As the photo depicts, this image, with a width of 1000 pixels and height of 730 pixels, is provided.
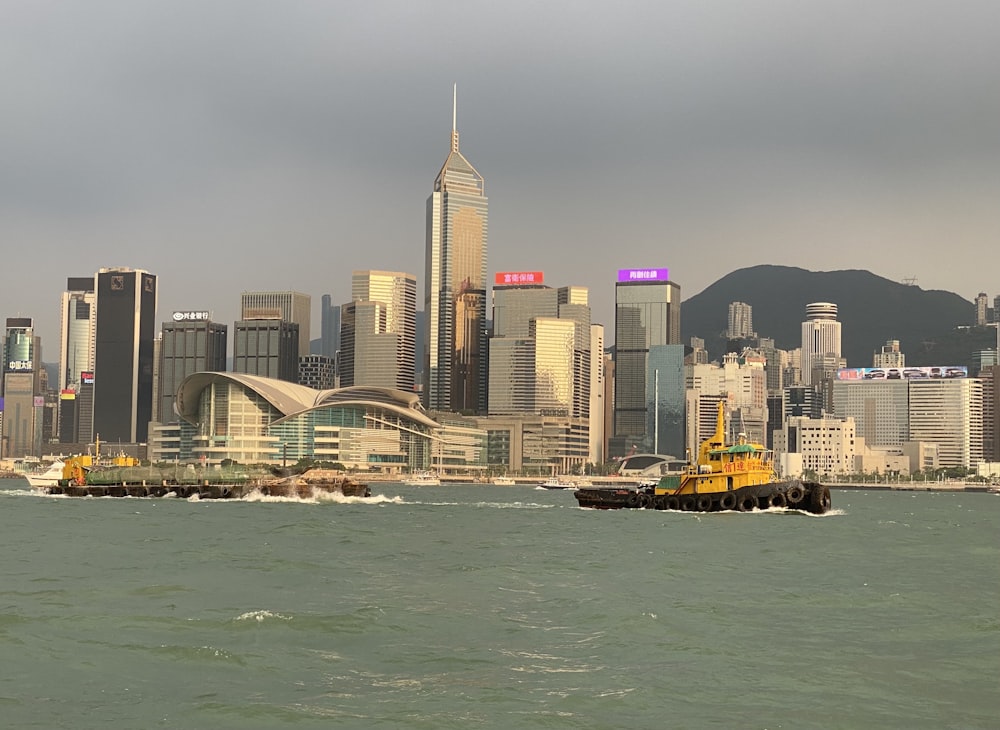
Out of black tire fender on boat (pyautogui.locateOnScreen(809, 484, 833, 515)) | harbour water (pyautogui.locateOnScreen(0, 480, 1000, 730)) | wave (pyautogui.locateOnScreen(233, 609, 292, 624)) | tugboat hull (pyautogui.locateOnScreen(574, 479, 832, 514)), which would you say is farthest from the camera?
black tire fender on boat (pyautogui.locateOnScreen(809, 484, 833, 515))

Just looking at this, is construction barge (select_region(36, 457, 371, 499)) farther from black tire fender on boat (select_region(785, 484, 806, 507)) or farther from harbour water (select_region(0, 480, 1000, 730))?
harbour water (select_region(0, 480, 1000, 730))

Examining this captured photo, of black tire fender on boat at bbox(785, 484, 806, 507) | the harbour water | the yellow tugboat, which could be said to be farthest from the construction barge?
the harbour water

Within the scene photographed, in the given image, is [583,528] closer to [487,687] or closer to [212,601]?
[212,601]

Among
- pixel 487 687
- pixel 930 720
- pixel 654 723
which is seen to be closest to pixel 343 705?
pixel 487 687

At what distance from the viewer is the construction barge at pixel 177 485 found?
134125 millimetres

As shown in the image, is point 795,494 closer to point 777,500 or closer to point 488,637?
point 777,500

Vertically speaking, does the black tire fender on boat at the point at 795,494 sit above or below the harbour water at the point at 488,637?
above

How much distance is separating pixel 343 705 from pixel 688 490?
8218cm

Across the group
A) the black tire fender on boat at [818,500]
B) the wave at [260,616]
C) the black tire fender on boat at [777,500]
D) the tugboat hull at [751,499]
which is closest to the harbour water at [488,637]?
the wave at [260,616]

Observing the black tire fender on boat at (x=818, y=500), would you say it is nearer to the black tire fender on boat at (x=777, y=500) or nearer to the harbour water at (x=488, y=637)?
the black tire fender on boat at (x=777, y=500)

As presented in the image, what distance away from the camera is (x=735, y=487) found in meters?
99.1

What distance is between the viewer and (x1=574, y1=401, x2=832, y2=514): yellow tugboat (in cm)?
9769

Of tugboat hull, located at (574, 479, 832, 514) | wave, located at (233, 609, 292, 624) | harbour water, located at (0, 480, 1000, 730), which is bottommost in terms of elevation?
harbour water, located at (0, 480, 1000, 730)

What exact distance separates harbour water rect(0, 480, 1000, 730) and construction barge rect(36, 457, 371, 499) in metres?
75.0
